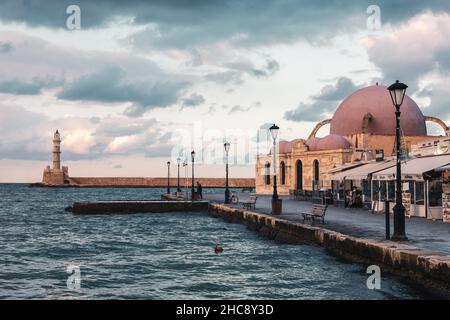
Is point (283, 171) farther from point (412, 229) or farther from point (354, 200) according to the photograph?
point (412, 229)

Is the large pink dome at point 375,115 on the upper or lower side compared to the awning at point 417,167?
upper

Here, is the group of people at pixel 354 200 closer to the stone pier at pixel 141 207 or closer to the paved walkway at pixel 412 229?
the paved walkway at pixel 412 229

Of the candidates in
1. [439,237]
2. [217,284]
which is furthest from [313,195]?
[217,284]

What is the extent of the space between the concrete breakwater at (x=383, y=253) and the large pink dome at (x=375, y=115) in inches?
1515

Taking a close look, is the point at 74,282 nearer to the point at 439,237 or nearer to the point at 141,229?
the point at 439,237

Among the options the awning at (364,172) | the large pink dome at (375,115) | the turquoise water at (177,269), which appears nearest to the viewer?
the turquoise water at (177,269)

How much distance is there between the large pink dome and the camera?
61594 millimetres

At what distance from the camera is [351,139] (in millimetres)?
60344

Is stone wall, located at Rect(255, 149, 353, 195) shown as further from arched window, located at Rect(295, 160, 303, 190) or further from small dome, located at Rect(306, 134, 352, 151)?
small dome, located at Rect(306, 134, 352, 151)

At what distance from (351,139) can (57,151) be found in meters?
111

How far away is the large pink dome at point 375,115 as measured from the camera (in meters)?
61.6

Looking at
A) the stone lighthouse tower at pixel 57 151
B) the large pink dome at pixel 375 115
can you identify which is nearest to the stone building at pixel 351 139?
the large pink dome at pixel 375 115

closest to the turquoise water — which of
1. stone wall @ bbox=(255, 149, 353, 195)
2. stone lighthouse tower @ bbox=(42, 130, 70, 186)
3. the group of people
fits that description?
the group of people

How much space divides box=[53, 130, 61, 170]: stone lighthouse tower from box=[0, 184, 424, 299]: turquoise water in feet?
409
